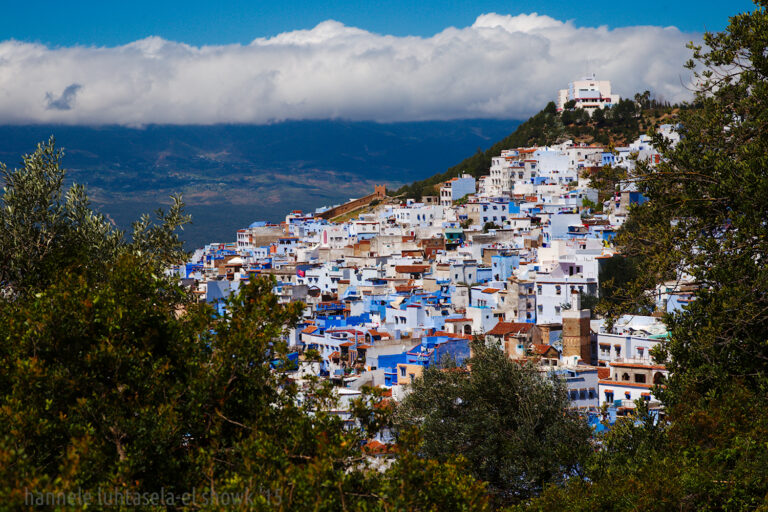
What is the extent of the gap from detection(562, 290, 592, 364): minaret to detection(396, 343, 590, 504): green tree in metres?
16.2

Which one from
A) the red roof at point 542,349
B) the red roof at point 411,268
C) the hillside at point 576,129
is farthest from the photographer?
the hillside at point 576,129

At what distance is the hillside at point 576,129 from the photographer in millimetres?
97094

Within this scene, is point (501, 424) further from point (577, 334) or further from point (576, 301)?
point (576, 301)

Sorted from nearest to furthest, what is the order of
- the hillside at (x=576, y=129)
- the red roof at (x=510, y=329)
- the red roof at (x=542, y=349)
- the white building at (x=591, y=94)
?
the red roof at (x=542, y=349) < the red roof at (x=510, y=329) < the hillside at (x=576, y=129) < the white building at (x=591, y=94)

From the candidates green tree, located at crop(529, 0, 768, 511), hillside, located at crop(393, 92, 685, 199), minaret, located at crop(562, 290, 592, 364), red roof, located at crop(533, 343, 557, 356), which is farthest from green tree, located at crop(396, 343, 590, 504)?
hillside, located at crop(393, 92, 685, 199)

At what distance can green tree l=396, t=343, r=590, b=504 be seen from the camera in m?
15.1

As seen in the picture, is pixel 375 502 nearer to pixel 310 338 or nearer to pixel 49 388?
pixel 49 388

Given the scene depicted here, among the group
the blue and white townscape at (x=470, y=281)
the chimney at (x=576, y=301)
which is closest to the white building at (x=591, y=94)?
the blue and white townscape at (x=470, y=281)

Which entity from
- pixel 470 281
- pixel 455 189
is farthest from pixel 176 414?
pixel 455 189

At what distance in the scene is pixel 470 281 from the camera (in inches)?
2026

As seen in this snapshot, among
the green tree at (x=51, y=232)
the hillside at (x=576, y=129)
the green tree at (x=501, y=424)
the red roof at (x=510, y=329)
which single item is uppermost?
the hillside at (x=576, y=129)

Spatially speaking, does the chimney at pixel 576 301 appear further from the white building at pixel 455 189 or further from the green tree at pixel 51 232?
the white building at pixel 455 189

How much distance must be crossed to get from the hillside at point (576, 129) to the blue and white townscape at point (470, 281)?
18.5ft

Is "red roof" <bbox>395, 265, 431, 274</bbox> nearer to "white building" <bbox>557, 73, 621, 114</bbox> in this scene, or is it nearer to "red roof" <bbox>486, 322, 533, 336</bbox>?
"red roof" <bbox>486, 322, 533, 336</bbox>
